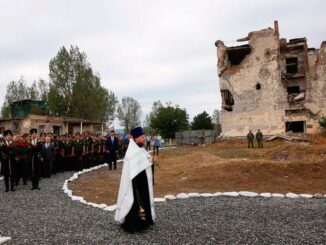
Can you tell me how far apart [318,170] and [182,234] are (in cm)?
958

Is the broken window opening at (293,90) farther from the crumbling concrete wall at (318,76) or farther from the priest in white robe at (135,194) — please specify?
the priest in white robe at (135,194)

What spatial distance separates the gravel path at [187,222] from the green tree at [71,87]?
3791 centimetres

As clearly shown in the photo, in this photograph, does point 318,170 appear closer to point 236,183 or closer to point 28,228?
point 236,183

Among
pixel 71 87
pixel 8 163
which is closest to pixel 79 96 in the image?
pixel 71 87

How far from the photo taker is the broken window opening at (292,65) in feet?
125

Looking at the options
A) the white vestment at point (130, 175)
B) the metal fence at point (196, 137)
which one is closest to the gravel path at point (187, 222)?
the white vestment at point (130, 175)

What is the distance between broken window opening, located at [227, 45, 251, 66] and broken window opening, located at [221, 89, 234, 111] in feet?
12.2

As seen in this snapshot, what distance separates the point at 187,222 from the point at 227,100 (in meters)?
34.6

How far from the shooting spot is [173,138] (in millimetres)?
51688

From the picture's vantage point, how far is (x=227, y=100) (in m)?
40.2

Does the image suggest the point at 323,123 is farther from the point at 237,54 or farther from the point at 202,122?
the point at 202,122

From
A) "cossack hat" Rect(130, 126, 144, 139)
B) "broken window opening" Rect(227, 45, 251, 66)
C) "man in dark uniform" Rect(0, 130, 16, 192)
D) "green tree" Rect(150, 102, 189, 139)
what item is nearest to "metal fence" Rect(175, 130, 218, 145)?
"green tree" Rect(150, 102, 189, 139)

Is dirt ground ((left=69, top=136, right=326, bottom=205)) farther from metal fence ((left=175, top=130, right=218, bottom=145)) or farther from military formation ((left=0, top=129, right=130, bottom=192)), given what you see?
metal fence ((left=175, top=130, right=218, bottom=145))

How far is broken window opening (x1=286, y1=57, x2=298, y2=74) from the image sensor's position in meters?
38.1
